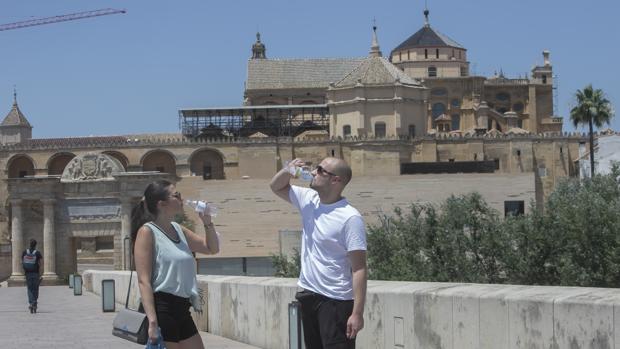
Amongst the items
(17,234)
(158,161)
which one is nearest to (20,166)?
(158,161)

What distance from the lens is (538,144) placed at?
82.6 metres

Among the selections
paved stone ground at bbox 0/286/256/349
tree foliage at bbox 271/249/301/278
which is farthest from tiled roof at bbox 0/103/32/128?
paved stone ground at bbox 0/286/256/349

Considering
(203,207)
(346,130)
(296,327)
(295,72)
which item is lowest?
(296,327)

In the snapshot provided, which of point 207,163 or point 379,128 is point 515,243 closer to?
point 379,128

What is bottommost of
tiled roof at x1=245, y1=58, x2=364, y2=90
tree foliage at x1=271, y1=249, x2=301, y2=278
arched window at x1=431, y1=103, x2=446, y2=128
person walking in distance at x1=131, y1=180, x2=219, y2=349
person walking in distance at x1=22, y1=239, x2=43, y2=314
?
tree foliage at x1=271, y1=249, x2=301, y2=278

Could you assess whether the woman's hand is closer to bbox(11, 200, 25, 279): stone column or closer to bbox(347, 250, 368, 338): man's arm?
bbox(347, 250, 368, 338): man's arm

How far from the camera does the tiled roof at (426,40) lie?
103m

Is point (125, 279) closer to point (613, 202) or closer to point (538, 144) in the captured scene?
point (613, 202)

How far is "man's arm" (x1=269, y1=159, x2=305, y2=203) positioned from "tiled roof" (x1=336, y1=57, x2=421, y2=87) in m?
74.2

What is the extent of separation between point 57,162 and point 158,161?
7.86 metres

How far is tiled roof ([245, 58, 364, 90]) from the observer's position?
9856 cm

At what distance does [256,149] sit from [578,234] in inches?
2180

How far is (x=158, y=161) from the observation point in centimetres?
8512

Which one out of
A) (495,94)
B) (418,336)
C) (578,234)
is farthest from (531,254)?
(495,94)
